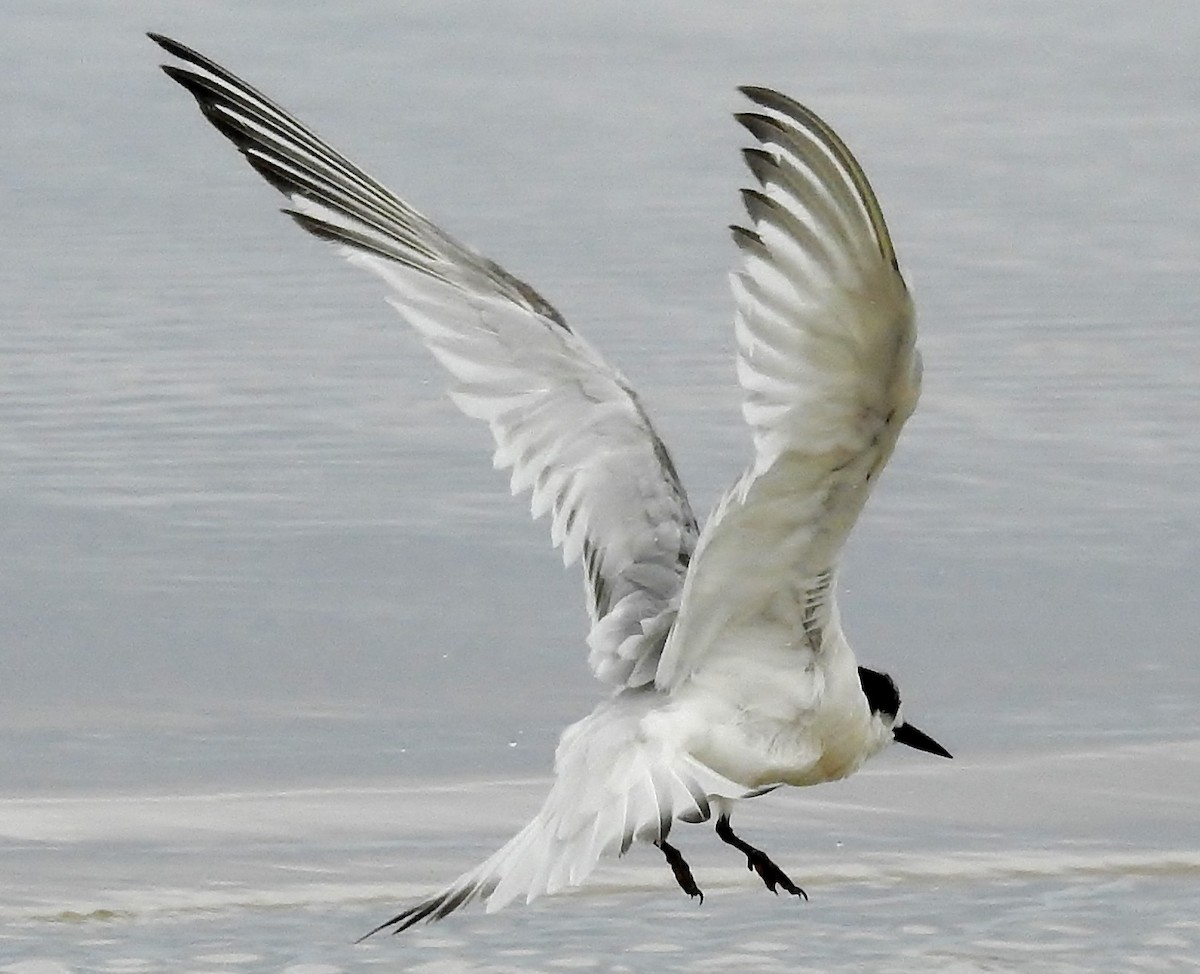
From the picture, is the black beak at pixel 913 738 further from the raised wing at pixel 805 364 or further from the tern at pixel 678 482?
the raised wing at pixel 805 364

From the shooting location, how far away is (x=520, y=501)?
27.3 ft

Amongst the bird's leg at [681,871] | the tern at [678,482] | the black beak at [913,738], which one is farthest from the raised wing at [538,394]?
the black beak at [913,738]

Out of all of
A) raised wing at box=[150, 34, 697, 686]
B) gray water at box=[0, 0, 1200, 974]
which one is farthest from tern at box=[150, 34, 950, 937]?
gray water at box=[0, 0, 1200, 974]

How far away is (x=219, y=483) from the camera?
8.38 meters

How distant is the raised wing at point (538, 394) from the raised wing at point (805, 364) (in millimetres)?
546

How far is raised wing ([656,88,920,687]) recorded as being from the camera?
14.3ft

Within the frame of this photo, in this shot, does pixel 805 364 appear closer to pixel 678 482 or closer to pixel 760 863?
pixel 678 482

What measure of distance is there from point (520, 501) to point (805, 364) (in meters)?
3.73

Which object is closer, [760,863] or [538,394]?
[538,394]

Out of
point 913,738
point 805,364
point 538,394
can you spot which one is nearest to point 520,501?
point 913,738

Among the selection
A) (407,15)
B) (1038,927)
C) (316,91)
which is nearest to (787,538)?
(1038,927)

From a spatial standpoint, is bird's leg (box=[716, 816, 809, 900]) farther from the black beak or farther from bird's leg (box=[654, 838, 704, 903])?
the black beak

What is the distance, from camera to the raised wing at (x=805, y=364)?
435 cm

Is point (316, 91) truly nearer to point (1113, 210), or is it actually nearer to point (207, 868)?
point (1113, 210)
